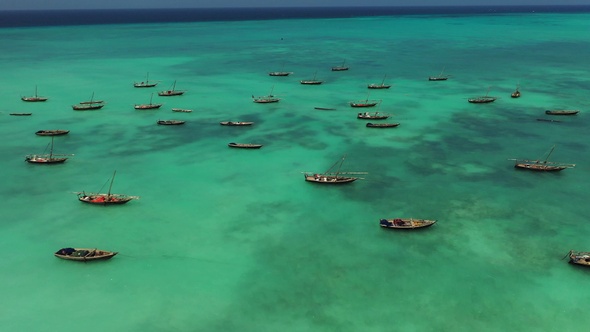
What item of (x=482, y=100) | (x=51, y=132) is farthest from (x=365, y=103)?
(x=51, y=132)

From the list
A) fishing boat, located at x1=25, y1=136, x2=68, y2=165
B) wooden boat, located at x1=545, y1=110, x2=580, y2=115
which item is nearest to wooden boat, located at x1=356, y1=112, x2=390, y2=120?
wooden boat, located at x1=545, y1=110, x2=580, y2=115

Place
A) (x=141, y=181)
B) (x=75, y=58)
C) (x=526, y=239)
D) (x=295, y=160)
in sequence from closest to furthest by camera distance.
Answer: (x=526, y=239), (x=141, y=181), (x=295, y=160), (x=75, y=58)

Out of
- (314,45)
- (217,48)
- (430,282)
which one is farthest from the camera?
(314,45)

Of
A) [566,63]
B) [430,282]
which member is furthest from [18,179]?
[566,63]

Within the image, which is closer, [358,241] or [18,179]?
[358,241]

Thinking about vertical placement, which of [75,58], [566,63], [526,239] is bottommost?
[526,239]

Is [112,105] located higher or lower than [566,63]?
lower

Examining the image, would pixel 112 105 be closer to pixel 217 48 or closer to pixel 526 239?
pixel 526 239
